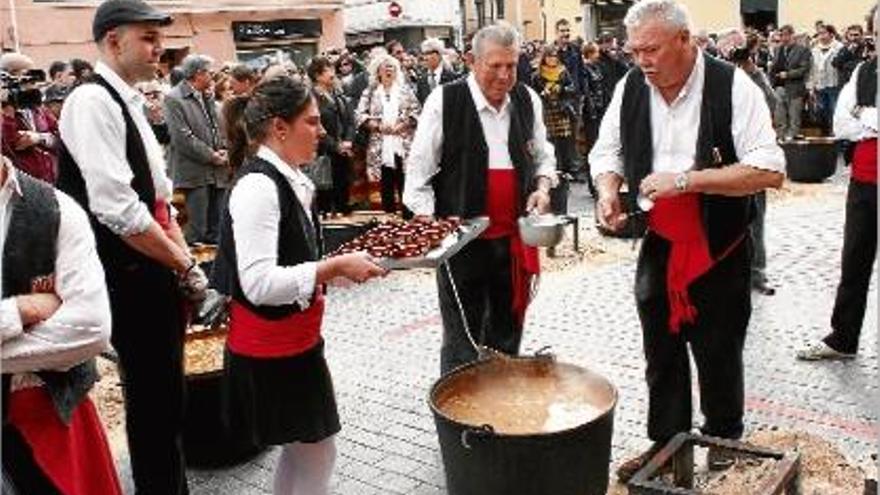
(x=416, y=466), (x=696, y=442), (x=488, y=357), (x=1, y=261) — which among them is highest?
(x=1, y=261)

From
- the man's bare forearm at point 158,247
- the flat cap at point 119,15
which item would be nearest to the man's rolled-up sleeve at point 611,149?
the man's bare forearm at point 158,247

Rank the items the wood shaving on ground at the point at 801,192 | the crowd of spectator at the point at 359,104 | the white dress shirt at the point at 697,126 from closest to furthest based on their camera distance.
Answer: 1. the white dress shirt at the point at 697,126
2. the crowd of spectator at the point at 359,104
3. the wood shaving on ground at the point at 801,192

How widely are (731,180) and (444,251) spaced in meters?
1.22

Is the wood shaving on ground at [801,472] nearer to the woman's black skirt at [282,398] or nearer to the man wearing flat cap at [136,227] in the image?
the woman's black skirt at [282,398]

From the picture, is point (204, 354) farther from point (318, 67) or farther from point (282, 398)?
point (318, 67)

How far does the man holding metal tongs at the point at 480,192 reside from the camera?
4824mm

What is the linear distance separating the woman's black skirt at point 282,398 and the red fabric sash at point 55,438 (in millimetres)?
729

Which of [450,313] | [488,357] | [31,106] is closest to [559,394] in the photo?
[488,357]

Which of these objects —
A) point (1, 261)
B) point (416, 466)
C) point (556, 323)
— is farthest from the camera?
point (556, 323)

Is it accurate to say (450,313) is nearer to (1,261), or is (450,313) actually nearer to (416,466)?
(416,466)

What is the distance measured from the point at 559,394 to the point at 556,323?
3.12m

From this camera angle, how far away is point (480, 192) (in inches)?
191

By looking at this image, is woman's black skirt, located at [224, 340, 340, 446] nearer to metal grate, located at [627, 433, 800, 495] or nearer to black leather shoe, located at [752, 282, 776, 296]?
metal grate, located at [627, 433, 800, 495]

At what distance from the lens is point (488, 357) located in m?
4.19
